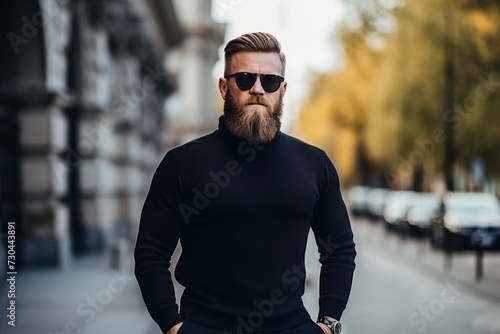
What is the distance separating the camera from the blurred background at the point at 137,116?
15.7m

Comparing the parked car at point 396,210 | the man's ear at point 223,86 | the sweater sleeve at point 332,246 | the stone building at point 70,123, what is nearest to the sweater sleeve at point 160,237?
the man's ear at point 223,86

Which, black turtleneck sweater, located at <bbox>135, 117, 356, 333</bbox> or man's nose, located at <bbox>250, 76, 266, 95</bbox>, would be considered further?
man's nose, located at <bbox>250, 76, 266, 95</bbox>

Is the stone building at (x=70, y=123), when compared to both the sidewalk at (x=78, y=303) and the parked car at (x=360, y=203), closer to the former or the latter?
the sidewalk at (x=78, y=303)

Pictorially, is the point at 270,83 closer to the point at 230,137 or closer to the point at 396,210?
the point at 230,137

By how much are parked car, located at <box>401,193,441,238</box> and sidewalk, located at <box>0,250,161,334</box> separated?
619 inches

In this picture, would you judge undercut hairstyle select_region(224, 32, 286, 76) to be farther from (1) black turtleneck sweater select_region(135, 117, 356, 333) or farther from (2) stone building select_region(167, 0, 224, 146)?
(2) stone building select_region(167, 0, 224, 146)

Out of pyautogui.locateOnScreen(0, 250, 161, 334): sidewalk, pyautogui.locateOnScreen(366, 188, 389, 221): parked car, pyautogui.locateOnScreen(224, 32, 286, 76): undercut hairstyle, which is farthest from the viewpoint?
pyautogui.locateOnScreen(366, 188, 389, 221): parked car

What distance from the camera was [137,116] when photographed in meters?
30.6

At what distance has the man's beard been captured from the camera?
10.9 feet

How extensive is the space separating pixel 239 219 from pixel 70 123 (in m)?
18.5

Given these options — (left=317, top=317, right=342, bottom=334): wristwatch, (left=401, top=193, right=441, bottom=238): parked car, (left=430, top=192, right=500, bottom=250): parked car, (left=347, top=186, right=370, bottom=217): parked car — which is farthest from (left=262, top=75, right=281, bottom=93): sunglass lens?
(left=347, top=186, right=370, bottom=217): parked car

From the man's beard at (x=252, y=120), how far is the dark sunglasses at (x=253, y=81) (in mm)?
51

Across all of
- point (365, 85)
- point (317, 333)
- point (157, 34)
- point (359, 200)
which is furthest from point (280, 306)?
point (359, 200)

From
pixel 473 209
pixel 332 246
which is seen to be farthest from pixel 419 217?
pixel 332 246
